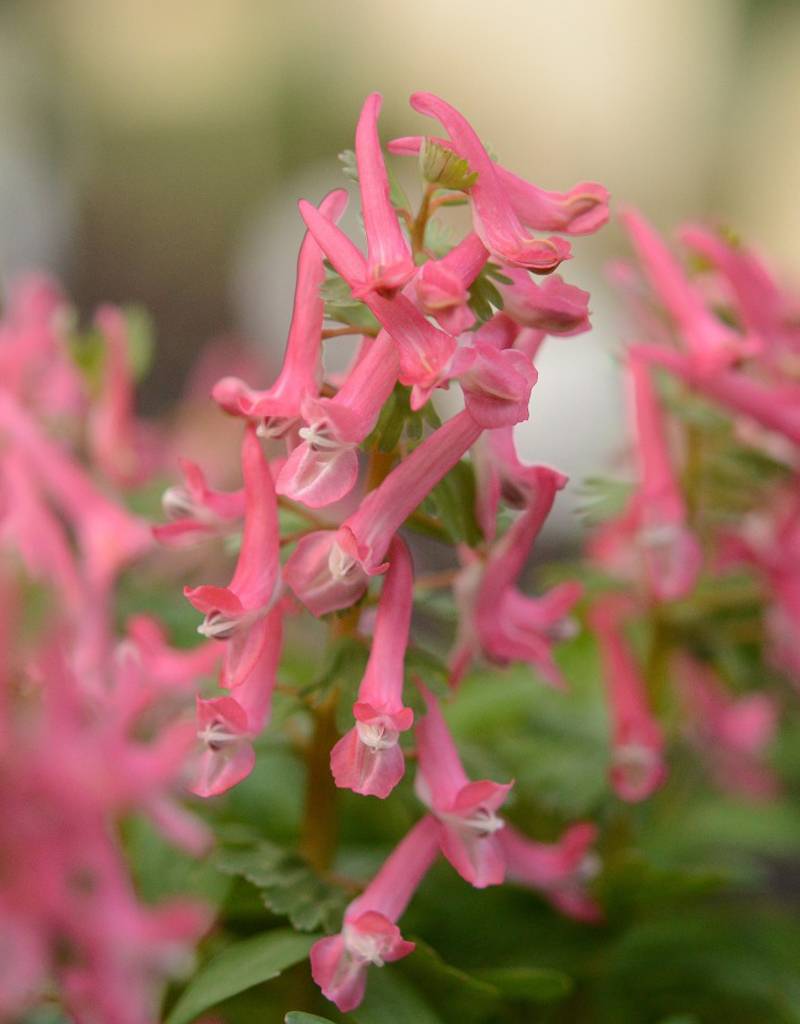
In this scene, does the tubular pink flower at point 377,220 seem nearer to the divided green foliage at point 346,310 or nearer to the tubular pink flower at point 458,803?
the divided green foliage at point 346,310

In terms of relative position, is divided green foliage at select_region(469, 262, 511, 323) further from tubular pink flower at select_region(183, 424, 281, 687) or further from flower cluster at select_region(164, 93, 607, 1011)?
tubular pink flower at select_region(183, 424, 281, 687)

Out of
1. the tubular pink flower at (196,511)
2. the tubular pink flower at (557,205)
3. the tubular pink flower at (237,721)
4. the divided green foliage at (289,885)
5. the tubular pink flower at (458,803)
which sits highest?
the tubular pink flower at (557,205)

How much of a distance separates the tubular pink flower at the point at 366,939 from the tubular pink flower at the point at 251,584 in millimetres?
107

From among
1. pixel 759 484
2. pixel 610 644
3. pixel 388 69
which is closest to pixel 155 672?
pixel 610 644

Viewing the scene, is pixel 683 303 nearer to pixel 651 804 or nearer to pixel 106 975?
pixel 651 804

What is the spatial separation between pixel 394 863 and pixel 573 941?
0.28m

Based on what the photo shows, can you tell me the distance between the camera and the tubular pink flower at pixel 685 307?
2.42 ft

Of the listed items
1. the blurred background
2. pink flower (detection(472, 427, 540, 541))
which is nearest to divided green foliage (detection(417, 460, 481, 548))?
pink flower (detection(472, 427, 540, 541))

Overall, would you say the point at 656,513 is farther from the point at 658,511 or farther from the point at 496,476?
the point at 496,476

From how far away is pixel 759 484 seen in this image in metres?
0.82

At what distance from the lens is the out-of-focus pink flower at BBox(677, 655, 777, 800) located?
0.91 meters

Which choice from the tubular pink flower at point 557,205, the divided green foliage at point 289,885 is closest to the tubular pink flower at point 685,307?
the tubular pink flower at point 557,205

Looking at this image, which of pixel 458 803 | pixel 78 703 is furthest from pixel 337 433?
pixel 78 703

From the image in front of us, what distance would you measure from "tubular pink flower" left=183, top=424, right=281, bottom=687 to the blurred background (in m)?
4.44
